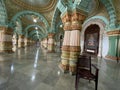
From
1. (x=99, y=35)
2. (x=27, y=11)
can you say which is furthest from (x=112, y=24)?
(x=27, y=11)

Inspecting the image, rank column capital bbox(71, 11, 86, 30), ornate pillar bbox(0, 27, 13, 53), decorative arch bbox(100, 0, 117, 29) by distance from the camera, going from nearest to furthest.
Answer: column capital bbox(71, 11, 86, 30), decorative arch bbox(100, 0, 117, 29), ornate pillar bbox(0, 27, 13, 53)

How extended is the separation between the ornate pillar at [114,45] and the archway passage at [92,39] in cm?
210

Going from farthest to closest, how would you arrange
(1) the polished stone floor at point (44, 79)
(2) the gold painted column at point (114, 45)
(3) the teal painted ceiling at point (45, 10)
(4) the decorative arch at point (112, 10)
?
(2) the gold painted column at point (114, 45) → (3) the teal painted ceiling at point (45, 10) → (4) the decorative arch at point (112, 10) → (1) the polished stone floor at point (44, 79)

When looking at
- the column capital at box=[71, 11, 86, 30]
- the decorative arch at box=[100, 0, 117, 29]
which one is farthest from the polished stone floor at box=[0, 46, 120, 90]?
the decorative arch at box=[100, 0, 117, 29]

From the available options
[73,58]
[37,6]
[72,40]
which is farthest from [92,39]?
[37,6]

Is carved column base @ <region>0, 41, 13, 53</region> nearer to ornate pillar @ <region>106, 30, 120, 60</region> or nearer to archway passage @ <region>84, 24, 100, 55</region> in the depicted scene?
archway passage @ <region>84, 24, 100, 55</region>

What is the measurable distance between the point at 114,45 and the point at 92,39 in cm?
333

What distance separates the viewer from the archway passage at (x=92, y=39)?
399 inches

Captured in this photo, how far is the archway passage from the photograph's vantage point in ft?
33.2

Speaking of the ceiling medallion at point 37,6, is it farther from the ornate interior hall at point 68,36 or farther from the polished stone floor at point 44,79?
the polished stone floor at point 44,79

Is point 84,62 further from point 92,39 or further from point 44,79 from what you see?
point 92,39

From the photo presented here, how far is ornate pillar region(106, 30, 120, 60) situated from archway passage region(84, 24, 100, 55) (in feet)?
6.89

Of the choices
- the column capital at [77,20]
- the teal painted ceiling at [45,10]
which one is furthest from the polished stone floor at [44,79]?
the teal painted ceiling at [45,10]

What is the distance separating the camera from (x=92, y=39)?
10.7 meters
